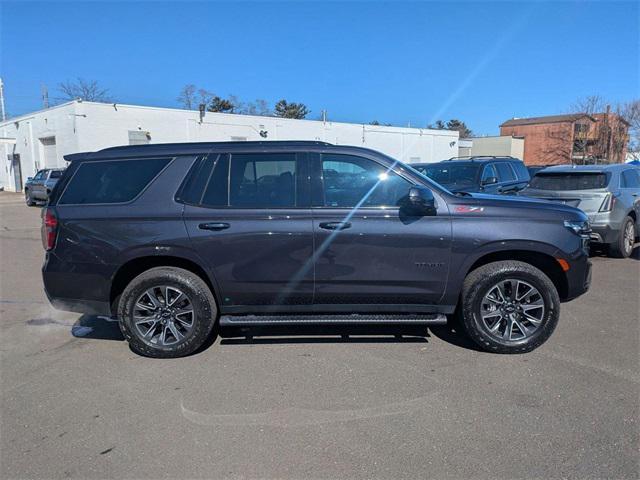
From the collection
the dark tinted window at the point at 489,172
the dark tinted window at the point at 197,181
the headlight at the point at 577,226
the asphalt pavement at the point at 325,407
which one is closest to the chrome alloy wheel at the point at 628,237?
the dark tinted window at the point at 489,172

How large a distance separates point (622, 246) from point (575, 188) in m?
1.28

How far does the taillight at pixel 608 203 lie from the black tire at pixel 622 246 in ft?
1.30

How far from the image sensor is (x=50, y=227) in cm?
431

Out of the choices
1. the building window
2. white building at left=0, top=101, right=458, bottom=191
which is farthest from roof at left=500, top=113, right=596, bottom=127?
the building window

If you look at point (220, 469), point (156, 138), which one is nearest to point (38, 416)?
point (220, 469)

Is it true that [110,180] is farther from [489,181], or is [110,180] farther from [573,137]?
[573,137]

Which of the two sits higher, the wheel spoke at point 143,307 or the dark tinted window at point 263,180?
the dark tinted window at point 263,180

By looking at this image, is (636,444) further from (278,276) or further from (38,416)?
(38,416)

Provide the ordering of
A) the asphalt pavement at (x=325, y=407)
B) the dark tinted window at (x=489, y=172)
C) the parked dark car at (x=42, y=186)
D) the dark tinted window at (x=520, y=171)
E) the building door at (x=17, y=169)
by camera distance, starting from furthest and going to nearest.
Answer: the building door at (x=17, y=169) → the parked dark car at (x=42, y=186) → the dark tinted window at (x=520, y=171) → the dark tinted window at (x=489, y=172) → the asphalt pavement at (x=325, y=407)

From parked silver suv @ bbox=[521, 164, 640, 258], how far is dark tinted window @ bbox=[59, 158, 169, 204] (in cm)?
677

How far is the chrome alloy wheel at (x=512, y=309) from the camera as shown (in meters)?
4.26

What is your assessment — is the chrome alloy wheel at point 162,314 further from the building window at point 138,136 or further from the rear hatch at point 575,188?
the building window at point 138,136

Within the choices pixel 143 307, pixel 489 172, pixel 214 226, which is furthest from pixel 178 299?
pixel 489 172

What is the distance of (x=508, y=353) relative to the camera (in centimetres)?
430
